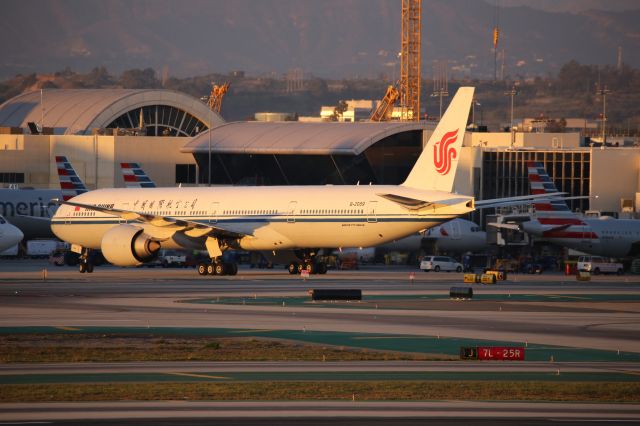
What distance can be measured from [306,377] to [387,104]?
126 metres

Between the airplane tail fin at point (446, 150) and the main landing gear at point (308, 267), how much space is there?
859cm

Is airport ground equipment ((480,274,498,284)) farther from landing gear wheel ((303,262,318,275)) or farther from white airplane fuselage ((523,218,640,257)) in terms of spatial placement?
white airplane fuselage ((523,218,640,257))

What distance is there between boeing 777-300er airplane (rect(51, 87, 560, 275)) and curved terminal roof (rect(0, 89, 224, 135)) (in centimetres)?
4762

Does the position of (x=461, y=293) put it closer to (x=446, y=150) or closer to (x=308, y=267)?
(x=446, y=150)

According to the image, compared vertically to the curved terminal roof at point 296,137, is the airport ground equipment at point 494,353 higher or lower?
lower

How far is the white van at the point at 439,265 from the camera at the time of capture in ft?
266

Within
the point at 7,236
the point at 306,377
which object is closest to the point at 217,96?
the point at 7,236

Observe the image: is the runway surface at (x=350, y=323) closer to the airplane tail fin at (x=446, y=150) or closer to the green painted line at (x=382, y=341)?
the green painted line at (x=382, y=341)

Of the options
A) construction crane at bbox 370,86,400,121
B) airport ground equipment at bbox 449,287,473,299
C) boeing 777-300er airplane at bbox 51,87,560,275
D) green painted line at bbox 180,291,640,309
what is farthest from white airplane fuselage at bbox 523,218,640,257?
construction crane at bbox 370,86,400,121

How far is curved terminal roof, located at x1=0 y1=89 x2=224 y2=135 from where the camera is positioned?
4523 inches

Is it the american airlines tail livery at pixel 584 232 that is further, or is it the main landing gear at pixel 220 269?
the american airlines tail livery at pixel 584 232

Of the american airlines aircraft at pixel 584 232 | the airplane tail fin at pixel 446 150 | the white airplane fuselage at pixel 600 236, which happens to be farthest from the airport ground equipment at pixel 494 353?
the white airplane fuselage at pixel 600 236

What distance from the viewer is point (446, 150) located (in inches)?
2303

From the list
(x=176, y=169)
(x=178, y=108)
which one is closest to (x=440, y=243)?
(x=176, y=169)
